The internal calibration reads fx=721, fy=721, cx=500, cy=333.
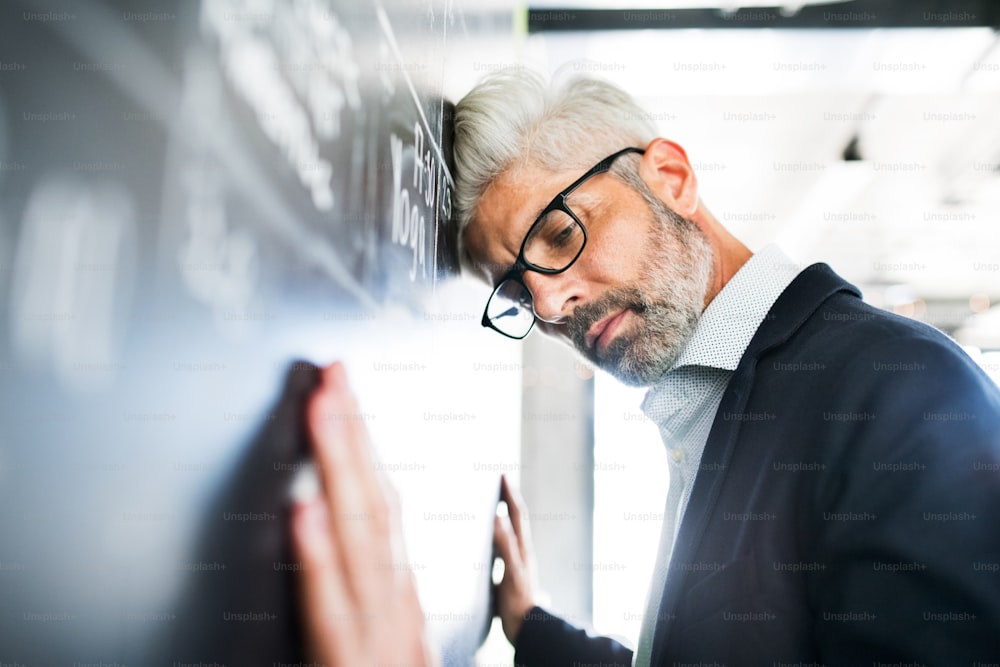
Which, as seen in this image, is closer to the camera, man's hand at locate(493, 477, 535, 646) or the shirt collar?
the shirt collar

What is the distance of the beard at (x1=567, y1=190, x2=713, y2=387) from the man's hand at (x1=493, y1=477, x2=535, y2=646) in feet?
1.92

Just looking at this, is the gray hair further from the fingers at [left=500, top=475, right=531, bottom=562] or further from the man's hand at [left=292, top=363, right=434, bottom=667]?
the man's hand at [left=292, top=363, right=434, bottom=667]

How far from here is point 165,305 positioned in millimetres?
278

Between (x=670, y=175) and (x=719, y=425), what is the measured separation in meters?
0.50

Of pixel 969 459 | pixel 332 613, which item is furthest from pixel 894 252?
pixel 332 613

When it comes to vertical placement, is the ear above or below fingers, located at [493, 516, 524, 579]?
above

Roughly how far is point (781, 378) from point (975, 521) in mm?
310

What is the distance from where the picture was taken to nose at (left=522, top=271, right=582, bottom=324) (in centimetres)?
123

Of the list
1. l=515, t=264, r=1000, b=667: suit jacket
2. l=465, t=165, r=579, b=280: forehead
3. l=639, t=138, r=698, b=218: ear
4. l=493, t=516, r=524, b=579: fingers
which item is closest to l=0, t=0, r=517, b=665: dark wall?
l=515, t=264, r=1000, b=667: suit jacket

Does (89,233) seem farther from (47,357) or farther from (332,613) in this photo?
(332,613)

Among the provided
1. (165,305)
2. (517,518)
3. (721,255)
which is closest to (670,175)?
(721,255)

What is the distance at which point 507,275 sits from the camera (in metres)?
1.26

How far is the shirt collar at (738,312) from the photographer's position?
1.15 m

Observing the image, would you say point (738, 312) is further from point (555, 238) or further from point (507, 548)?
point (507, 548)
